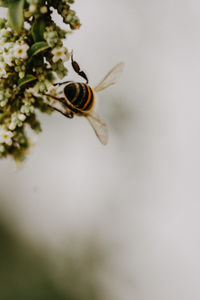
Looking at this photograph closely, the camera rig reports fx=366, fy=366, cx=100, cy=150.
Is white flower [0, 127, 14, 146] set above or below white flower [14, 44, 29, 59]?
below

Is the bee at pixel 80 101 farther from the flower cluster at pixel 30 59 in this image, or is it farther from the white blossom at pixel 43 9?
the white blossom at pixel 43 9

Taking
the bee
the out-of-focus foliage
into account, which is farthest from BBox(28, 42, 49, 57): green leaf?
the out-of-focus foliage

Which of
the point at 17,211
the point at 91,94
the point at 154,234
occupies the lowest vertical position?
the point at 154,234

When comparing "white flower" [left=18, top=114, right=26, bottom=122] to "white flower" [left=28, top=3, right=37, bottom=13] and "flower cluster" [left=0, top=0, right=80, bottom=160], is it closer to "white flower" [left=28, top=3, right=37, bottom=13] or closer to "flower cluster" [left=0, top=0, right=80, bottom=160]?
"flower cluster" [left=0, top=0, right=80, bottom=160]

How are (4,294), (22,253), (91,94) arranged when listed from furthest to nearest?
(22,253) < (4,294) < (91,94)

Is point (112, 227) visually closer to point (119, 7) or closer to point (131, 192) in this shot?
point (131, 192)

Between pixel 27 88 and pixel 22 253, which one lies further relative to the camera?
pixel 22 253

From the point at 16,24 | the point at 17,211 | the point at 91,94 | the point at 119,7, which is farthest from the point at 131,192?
the point at 16,24

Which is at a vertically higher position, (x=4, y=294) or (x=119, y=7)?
(x=119, y=7)
